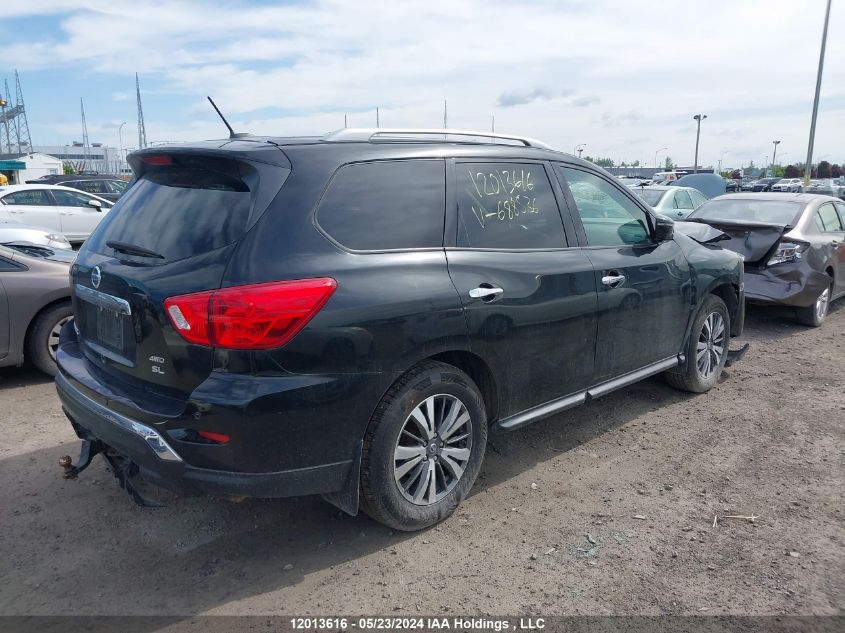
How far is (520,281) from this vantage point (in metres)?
3.61

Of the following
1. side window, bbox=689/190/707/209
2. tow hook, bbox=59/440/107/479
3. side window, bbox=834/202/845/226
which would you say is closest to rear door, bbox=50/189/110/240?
side window, bbox=689/190/707/209

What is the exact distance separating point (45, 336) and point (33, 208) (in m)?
10.4

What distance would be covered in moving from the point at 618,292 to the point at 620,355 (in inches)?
16.9

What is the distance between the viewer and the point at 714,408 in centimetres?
520

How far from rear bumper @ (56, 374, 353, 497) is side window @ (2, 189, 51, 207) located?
Answer: 1342cm

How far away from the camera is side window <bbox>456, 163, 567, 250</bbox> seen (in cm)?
357

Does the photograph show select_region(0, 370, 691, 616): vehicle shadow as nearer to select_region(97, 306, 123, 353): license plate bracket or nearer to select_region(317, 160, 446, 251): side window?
select_region(97, 306, 123, 353): license plate bracket

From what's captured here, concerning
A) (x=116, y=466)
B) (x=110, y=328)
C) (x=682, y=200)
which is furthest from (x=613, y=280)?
(x=682, y=200)

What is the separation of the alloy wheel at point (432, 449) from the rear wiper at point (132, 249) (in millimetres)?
1365

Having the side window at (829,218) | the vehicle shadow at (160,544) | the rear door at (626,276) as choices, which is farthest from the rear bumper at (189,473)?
the side window at (829,218)

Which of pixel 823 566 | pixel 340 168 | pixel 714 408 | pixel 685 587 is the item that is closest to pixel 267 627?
pixel 685 587

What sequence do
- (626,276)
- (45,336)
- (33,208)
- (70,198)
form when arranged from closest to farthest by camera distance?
(626,276), (45,336), (33,208), (70,198)

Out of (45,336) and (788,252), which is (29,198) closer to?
(45,336)

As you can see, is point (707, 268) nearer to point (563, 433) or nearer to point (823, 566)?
point (563, 433)
